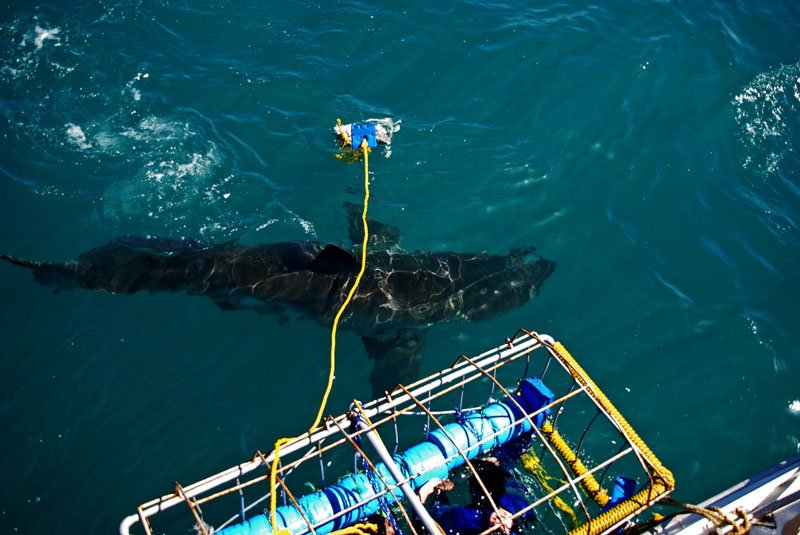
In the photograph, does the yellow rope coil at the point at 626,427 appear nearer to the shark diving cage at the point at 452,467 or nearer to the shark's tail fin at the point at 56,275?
the shark diving cage at the point at 452,467

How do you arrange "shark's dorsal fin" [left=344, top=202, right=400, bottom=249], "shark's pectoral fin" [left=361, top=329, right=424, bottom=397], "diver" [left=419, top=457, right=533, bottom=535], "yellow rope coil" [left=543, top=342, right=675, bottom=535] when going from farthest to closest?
"shark's dorsal fin" [left=344, top=202, right=400, bottom=249]
"shark's pectoral fin" [left=361, top=329, right=424, bottom=397]
"diver" [left=419, top=457, right=533, bottom=535]
"yellow rope coil" [left=543, top=342, right=675, bottom=535]

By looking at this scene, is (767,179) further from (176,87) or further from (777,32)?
(176,87)

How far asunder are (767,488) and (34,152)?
12812 millimetres

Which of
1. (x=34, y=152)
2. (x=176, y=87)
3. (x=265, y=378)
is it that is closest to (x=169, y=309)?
(x=265, y=378)

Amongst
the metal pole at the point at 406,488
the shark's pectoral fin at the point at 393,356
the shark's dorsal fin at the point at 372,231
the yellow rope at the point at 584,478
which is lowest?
the shark's pectoral fin at the point at 393,356

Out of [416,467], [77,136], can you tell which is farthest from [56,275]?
[416,467]

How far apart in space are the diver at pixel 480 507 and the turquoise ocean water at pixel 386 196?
2568 millimetres

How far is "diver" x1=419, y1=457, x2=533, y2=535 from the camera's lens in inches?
251

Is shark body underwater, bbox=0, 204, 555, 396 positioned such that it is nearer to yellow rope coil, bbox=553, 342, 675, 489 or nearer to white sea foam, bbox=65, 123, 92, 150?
white sea foam, bbox=65, 123, 92, 150

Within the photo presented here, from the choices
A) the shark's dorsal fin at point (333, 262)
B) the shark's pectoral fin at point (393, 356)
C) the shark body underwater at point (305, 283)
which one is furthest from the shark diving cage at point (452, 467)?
the shark's dorsal fin at point (333, 262)

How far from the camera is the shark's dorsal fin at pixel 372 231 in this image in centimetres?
1117

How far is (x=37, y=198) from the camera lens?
11.3 meters

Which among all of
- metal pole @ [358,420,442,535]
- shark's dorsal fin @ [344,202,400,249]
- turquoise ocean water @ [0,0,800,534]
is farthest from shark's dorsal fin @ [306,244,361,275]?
metal pole @ [358,420,442,535]

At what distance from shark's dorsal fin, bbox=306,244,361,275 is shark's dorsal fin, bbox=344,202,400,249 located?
1.20 meters
